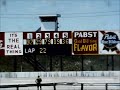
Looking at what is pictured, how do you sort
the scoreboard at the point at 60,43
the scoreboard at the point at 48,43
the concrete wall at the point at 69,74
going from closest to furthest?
the concrete wall at the point at 69,74 → the scoreboard at the point at 60,43 → the scoreboard at the point at 48,43

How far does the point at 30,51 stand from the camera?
4209 centimetres

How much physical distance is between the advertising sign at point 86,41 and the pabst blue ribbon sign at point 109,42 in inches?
20.4

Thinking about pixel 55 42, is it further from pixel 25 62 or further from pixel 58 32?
pixel 25 62

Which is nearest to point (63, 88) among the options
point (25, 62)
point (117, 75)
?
point (117, 75)

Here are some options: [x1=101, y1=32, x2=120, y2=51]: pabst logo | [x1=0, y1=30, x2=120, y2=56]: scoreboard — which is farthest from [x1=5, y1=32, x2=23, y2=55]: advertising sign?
[x1=101, y1=32, x2=120, y2=51]: pabst logo

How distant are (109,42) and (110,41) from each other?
139 mm

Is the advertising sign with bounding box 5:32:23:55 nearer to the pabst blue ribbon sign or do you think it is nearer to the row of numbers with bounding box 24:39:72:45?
the row of numbers with bounding box 24:39:72:45

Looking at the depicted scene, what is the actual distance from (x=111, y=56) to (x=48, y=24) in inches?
319

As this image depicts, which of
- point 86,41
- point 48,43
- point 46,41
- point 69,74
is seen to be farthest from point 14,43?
point 69,74

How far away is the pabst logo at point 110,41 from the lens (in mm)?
41219

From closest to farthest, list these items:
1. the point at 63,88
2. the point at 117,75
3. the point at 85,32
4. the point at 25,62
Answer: the point at 63,88 → the point at 117,75 → the point at 85,32 → the point at 25,62

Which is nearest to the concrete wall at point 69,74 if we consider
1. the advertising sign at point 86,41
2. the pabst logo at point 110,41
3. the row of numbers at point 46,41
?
the advertising sign at point 86,41

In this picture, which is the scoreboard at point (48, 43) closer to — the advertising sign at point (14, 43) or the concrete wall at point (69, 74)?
the advertising sign at point (14, 43)

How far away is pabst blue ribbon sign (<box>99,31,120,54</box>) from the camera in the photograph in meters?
41.2
